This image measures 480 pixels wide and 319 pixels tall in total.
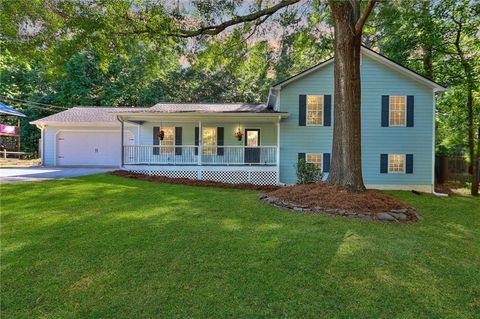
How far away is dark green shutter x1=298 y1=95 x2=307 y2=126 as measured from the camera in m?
13.8

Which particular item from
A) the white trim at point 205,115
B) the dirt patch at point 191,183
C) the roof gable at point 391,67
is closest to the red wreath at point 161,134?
the white trim at point 205,115

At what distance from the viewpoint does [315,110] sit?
13.9 m

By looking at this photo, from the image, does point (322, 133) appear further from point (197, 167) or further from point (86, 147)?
point (86, 147)

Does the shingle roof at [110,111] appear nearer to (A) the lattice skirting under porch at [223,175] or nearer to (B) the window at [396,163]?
(A) the lattice skirting under porch at [223,175]

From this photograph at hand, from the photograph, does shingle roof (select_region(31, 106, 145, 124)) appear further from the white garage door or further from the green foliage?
the green foliage

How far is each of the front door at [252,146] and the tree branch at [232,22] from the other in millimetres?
5215

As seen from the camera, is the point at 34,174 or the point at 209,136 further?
the point at 209,136

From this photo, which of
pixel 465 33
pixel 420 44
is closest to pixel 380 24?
pixel 420 44

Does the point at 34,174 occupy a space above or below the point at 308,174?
below

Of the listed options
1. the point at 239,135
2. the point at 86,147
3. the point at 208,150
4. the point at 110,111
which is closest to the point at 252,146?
the point at 239,135

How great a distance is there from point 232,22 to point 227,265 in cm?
897

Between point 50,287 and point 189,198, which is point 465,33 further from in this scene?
point 50,287

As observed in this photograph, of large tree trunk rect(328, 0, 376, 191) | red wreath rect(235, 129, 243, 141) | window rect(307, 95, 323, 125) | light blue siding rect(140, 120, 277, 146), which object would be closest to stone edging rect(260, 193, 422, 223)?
large tree trunk rect(328, 0, 376, 191)

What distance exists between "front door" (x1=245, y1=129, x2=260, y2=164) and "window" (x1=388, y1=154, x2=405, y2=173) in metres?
6.06
